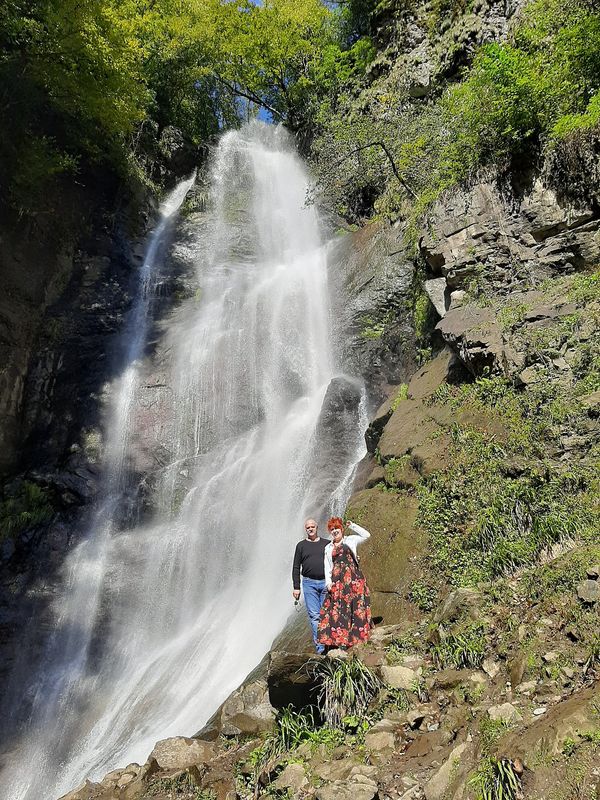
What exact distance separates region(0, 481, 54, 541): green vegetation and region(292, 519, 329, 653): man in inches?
349

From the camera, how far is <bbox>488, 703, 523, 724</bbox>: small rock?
121 inches

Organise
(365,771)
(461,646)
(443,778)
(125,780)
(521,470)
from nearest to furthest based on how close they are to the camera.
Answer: (443,778) → (365,771) → (461,646) → (125,780) → (521,470)

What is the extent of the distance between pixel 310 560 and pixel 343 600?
556mm

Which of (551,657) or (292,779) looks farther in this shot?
(292,779)

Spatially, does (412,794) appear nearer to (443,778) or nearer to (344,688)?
(443,778)

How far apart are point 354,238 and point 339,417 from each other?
7.72 m

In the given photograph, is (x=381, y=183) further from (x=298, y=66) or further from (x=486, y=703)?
(x=486, y=703)

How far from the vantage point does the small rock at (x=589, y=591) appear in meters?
3.73

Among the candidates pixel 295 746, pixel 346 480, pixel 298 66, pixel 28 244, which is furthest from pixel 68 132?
pixel 295 746

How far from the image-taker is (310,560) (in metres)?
5.36

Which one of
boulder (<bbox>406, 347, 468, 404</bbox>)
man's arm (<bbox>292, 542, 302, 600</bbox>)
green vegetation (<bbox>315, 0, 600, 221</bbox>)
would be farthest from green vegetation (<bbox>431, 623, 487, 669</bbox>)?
green vegetation (<bbox>315, 0, 600, 221</bbox>)

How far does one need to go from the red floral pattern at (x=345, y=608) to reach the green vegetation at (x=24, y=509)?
935 centimetres

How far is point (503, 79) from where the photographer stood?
8781 mm

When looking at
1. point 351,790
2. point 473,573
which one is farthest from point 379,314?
point 351,790
